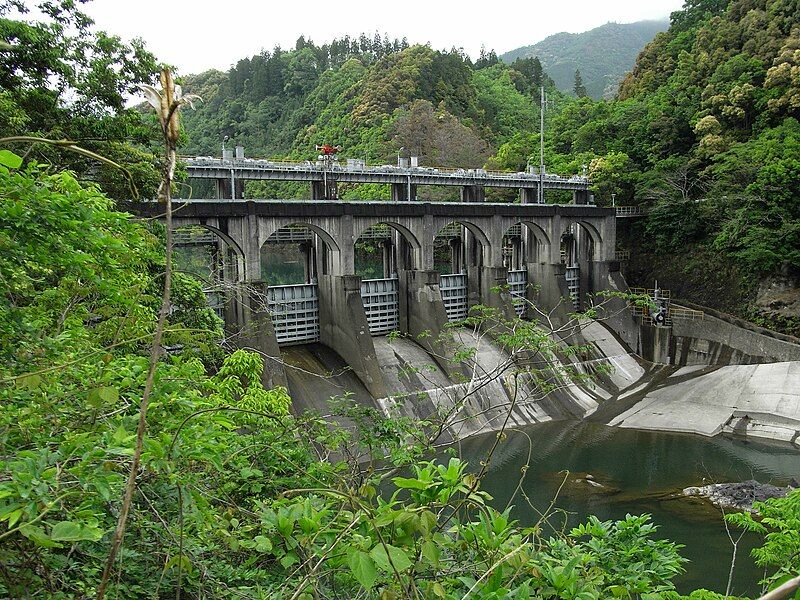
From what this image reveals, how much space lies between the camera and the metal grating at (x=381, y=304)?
19.7 m

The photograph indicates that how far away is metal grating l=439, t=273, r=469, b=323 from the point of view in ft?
71.7

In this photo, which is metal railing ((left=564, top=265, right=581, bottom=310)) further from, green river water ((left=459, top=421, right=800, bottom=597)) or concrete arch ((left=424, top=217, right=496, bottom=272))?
green river water ((left=459, top=421, right=800, bottom=597))

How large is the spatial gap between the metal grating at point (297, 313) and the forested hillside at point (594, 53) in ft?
394

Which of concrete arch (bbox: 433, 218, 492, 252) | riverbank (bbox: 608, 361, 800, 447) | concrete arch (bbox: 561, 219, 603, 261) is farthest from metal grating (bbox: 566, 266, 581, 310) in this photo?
riverbank (bbox: 608, 361, 800, 447)

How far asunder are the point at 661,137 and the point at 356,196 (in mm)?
20100

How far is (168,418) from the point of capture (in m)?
3.01

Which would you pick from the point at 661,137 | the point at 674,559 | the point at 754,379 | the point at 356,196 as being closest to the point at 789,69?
the point at 661,137

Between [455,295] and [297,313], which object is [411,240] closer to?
[455,295]

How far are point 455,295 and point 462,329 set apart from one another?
293cm

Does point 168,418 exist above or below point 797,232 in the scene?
below

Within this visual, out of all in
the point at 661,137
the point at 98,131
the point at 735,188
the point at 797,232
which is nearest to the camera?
the point at 98,131

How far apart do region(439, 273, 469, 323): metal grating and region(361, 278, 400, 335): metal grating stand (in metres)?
2.23

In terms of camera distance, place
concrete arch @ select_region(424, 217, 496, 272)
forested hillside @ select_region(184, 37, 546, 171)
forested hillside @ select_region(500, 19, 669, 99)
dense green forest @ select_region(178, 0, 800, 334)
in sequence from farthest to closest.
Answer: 1. forested hillside @ select_region(500, 19, 669, 99)
2. forested hillside @ select_region(184, 37, 546, 171)
3. dense green forest @ select_region(178, 0, 800, 334)
4. concrete arch @ select_region(424, 217, 496, 272)

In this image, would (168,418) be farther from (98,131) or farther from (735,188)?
(735,188)
